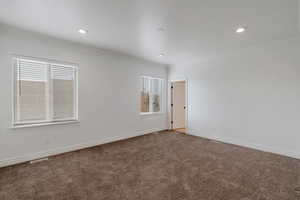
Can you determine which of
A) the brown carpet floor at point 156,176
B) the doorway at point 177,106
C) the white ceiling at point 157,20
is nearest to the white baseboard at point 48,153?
the brown carpet floor at point 156,176

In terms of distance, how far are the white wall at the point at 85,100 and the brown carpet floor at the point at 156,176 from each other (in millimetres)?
402

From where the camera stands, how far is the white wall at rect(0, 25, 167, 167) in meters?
2.86

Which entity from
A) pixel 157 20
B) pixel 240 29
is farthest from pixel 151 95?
pixel 240 29

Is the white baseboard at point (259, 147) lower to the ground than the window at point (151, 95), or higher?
lower

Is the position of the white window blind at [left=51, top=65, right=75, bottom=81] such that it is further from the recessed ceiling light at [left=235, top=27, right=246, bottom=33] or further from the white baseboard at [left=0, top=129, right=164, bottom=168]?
the recessed ceiling light at [left=235, top=27, right=246, bottom=33]

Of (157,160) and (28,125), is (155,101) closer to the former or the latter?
(157,160)

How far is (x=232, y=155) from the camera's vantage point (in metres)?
3.44

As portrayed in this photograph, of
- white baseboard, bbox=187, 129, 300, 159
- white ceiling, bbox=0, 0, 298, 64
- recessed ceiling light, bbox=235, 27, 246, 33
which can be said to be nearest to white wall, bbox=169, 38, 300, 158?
white baseboard, bbox=187, 129, 300, 159

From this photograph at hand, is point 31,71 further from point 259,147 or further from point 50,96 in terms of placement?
point 259,147

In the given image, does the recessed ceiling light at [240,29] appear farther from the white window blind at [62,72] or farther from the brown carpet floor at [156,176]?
the white window blind at [62,72]

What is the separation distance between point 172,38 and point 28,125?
3.75 m

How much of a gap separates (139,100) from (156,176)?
9.79 ft

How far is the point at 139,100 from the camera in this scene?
5.13 metres

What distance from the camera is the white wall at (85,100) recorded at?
286cm
